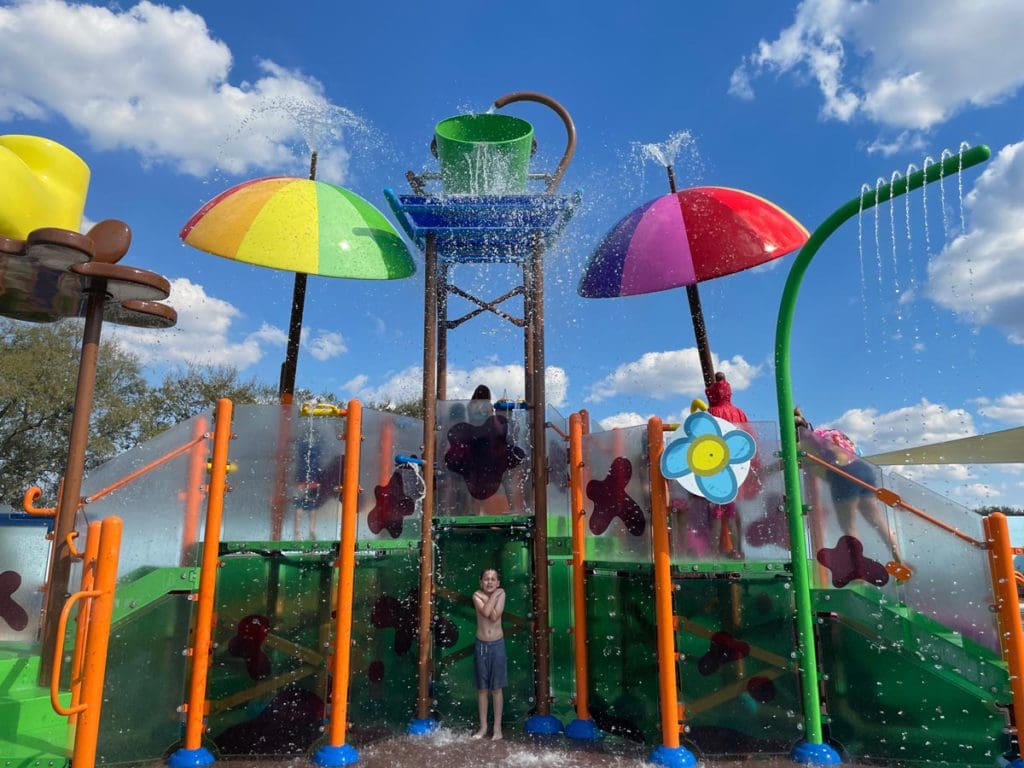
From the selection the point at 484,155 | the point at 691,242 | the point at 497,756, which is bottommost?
the point at 497,756

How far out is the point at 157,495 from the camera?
228 inches

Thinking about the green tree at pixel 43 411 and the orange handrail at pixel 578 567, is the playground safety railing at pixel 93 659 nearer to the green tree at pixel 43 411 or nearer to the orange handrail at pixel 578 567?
the orange handrail at pixel 578 567

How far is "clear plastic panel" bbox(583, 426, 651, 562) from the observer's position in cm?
623

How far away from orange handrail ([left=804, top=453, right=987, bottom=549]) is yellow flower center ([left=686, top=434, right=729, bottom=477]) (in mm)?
803

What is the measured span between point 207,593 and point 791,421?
4.89 m

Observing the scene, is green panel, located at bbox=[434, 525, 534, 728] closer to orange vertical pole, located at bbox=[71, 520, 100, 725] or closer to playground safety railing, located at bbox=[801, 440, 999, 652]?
playground safety railing, located at bbox=[801, 440, 999, 652]

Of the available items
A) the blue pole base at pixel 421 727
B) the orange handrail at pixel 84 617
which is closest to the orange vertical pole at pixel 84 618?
the orange handrail at pixel 84 617

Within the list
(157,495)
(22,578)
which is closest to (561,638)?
(157,495)

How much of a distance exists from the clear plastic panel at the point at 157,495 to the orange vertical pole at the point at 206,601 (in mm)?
171

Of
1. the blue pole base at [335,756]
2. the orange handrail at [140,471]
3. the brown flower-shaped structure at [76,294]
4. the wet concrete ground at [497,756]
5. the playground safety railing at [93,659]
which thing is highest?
the brown flower-shaped structure at [76,294]

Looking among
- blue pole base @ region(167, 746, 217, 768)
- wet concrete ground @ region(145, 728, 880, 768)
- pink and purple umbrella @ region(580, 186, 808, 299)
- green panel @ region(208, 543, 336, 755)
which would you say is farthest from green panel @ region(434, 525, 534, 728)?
pink and purple umbrella @ region(580, 186, 808, 299)

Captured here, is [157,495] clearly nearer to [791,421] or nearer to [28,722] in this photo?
[28,722]

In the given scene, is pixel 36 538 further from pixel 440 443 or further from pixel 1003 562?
pixel 1003 562

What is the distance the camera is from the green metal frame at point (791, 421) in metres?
5.47
